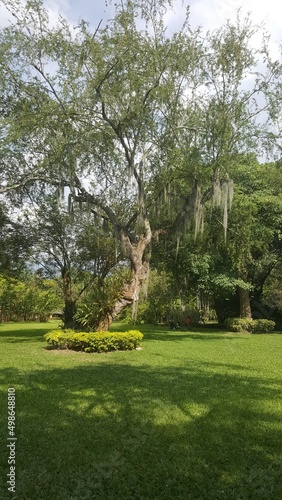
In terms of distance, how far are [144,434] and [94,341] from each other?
24.9ft

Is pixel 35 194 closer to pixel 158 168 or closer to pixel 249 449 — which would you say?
pixel 158 168

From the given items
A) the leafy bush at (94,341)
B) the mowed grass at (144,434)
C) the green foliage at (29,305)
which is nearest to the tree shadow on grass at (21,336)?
the leafy bush at (94,341)

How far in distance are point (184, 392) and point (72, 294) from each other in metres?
11.9

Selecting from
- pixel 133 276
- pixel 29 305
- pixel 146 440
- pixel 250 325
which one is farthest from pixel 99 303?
pixel 29 305

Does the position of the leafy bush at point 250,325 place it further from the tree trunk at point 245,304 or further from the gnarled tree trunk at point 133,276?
the gnarled tree trunk at point 133,276

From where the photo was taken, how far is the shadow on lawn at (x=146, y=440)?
3.21 m

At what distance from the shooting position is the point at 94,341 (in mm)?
11789

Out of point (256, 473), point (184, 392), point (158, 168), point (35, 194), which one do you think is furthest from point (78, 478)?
point (35, 194)

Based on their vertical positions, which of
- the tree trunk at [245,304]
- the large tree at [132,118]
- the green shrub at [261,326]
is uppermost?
the large tree at [132,118]

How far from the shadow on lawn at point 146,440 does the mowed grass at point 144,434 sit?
0.01m

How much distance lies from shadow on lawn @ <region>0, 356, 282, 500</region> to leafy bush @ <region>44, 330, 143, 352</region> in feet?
15.3

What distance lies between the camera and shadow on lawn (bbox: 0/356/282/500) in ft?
10.5

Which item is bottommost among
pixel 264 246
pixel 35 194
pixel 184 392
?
pixel 184 392

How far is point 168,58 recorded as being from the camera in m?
12.2
